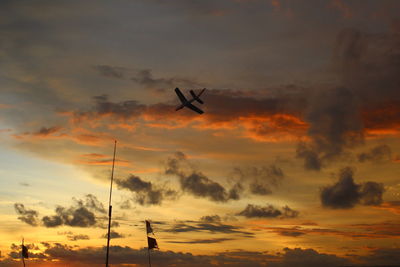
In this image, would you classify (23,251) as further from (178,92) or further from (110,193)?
(178,92)

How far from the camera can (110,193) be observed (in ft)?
378

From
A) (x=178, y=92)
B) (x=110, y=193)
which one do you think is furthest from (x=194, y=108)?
(x=110, y=193)

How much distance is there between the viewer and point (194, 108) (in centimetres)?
11712

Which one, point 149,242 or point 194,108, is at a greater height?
point 194,108

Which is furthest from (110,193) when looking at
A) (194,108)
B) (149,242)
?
(194,108)

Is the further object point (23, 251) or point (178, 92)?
point (23, 251)

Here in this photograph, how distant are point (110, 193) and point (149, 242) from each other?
1614cm

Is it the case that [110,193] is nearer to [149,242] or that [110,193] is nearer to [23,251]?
[149,242]

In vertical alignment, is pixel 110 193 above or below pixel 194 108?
below

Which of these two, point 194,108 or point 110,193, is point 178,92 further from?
point 110,193

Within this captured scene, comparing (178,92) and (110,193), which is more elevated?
(178,92)

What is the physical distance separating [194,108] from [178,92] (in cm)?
641

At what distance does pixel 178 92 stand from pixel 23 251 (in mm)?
79318

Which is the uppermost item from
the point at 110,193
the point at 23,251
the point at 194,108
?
the point at 194,108
